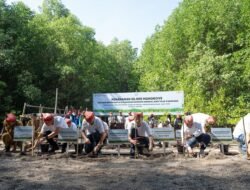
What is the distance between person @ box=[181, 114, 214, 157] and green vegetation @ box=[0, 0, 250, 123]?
10753mm

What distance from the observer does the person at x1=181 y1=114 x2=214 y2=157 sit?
39.2 ft

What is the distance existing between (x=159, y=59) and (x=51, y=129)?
1002 inches

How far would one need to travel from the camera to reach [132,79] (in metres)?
61.4

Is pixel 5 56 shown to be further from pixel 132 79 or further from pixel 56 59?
pixel 132 79

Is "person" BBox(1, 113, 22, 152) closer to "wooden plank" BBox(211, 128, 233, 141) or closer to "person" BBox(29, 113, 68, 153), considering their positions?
"person" BBox(29, 113, 68, 153)

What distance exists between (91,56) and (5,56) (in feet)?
59.7

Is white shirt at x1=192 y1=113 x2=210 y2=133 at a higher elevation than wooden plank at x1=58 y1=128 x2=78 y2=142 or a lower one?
higher

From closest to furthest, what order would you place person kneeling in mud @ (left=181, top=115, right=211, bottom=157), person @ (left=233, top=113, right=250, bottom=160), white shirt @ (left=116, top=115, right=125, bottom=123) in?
person @ (left=233, top=113, right=250, bottom=160), person kneeling in mud @ (left=181, top=115, right=211, bottom=157), white shirt @ (left=116, top=115, right=125, bottom=123)

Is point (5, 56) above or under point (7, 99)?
above

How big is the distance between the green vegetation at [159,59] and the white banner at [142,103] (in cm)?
230

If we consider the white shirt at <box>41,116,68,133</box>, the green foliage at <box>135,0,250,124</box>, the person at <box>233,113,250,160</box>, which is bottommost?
the person at <box>233,113,250,160</box>

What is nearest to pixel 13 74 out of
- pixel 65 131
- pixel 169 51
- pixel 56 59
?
pixel 56 59

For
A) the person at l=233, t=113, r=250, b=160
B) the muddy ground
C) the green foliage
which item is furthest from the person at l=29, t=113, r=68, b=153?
the green foliage

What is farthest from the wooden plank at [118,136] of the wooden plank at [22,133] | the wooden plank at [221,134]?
the wooden plank at [221,134]
